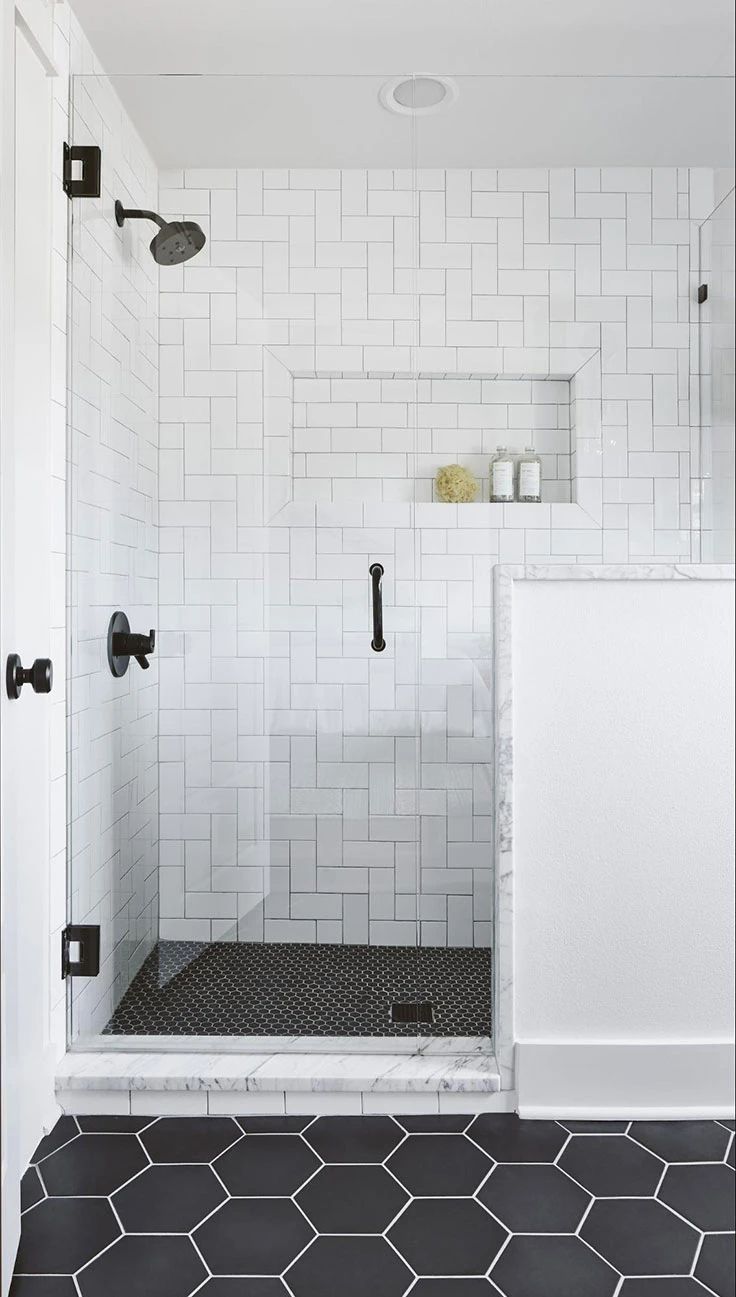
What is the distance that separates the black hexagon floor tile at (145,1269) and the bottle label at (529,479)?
1288 millimetres

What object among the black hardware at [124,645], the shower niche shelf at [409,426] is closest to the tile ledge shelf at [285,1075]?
the black hardware at [124,645]

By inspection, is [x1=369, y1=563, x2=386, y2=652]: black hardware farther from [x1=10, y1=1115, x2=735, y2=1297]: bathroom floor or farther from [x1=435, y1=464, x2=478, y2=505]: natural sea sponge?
[x1=10, y1=1115, x2=735, y2=1297]: bathroom floor

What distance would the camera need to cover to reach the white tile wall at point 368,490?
1.51 m

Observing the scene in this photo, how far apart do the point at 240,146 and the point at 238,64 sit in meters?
0.29

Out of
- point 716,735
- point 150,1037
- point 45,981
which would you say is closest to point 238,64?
point 716,735

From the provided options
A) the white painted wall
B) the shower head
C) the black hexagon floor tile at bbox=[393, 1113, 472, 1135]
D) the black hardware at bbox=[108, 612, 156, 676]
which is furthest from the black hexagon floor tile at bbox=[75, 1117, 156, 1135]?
the shower head

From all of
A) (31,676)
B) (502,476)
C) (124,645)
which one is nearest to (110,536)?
(124,645)

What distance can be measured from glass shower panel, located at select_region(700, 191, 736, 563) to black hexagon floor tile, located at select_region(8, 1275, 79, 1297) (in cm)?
146

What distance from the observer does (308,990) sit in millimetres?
1580

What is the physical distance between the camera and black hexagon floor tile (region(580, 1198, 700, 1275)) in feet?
3.73

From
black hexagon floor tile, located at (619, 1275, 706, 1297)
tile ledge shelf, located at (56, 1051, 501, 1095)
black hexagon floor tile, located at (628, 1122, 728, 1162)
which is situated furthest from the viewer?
tile ledge shelf, located at (56, 1051, 501, 1095)

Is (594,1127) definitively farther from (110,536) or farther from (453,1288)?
(110,536)

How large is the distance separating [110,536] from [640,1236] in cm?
142

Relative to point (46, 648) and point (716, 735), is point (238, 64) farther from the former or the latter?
point (716, 735)
